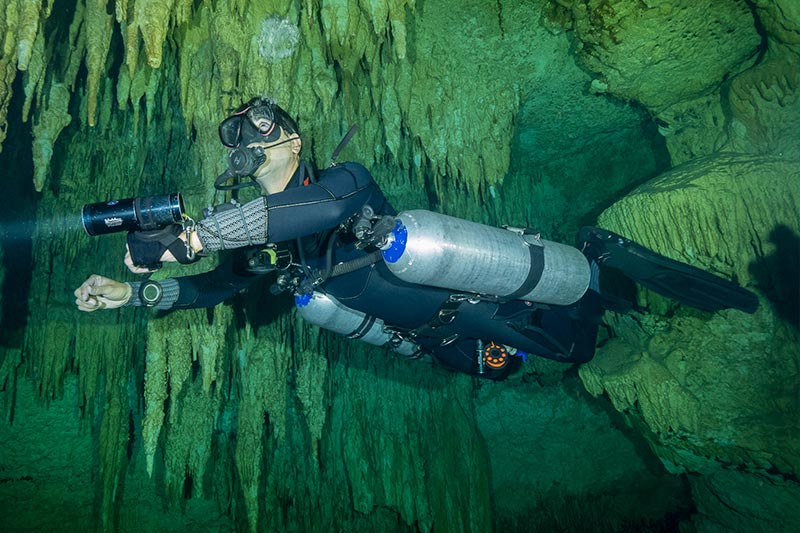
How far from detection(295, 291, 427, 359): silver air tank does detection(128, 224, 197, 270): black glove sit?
45.6 inches

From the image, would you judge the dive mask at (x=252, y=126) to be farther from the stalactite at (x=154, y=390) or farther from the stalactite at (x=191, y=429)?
the stalactite at (x=191, y=429)

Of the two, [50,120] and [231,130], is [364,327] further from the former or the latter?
[50,120]

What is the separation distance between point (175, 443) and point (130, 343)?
1.10 metres

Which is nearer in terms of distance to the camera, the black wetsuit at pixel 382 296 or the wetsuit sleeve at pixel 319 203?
the wetsuit sleeve at pixel 319 203

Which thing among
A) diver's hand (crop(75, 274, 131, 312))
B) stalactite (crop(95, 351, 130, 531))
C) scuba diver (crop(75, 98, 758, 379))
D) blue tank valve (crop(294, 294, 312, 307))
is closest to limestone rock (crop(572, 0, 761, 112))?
scuba diver (crop(75, 98, 758, 379))

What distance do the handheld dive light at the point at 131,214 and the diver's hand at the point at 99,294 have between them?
0.40 metres

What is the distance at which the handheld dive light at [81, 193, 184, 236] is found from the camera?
2.00 meters

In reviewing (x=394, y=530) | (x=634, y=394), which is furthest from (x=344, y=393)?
(x=634, y=394)

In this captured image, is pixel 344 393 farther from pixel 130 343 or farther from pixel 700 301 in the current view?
→ pixel 700 301

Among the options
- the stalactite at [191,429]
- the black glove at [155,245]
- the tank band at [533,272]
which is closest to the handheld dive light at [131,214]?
the black glove at [155,245]

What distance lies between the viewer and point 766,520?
14.8 ft

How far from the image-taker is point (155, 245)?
2096 mm

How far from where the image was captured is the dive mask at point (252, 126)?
8.52 feet

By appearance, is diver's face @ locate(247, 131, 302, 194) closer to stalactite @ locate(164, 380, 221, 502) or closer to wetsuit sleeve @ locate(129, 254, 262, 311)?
wetsuit sleeve @ locate(129, 254, 262, 311)
